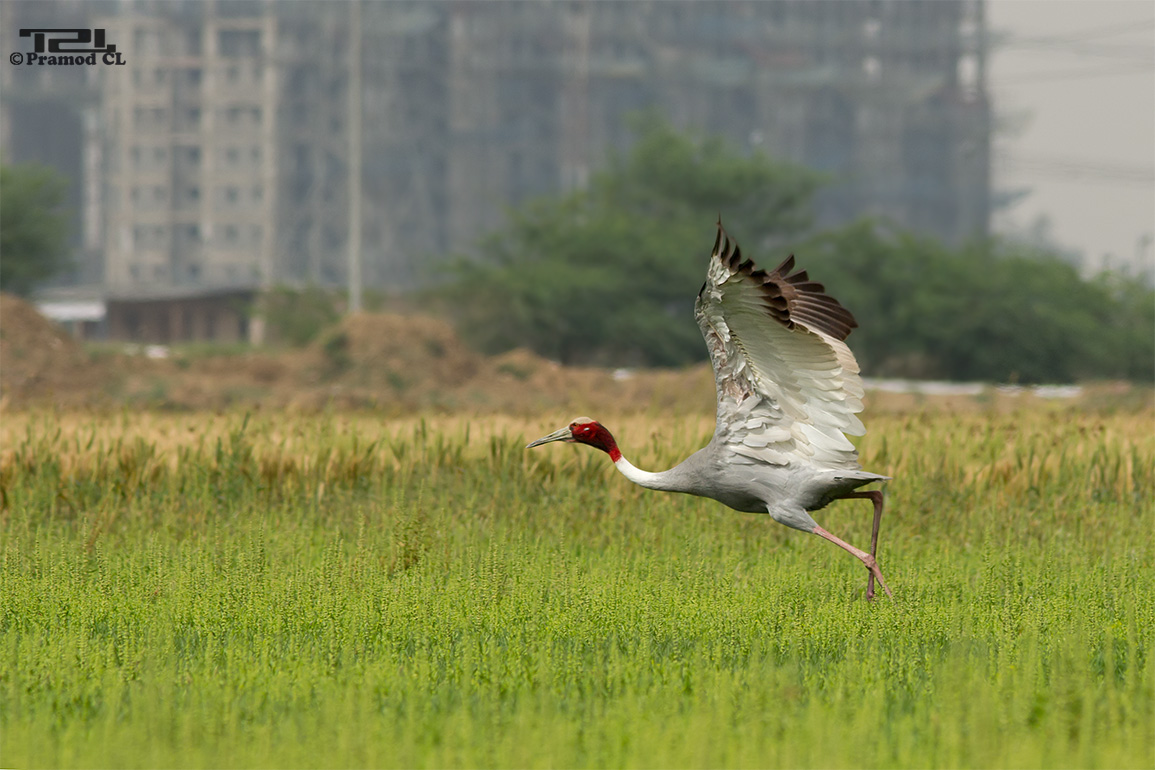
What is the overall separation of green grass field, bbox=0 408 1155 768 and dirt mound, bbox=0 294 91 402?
44.5 ft

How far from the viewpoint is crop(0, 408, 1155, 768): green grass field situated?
17.0 feet

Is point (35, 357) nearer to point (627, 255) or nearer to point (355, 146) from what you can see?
point (355, 146)

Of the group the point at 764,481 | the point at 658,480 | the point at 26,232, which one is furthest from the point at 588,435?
the point at 26,232

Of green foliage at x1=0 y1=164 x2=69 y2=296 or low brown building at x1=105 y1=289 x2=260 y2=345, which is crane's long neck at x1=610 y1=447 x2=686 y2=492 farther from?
low brown building at x1=105 y1=289 x2=260 y2=345

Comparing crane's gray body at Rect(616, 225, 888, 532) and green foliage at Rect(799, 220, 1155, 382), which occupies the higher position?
crane's gray body at Rect(616, 225, 888, 532)

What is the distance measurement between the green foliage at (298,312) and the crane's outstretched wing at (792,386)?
120ft

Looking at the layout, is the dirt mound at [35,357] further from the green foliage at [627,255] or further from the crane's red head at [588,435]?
the crane's red head at [588,435]

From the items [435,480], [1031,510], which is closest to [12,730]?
[435,480]

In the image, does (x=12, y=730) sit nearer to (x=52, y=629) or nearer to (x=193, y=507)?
(x=52, y=629)

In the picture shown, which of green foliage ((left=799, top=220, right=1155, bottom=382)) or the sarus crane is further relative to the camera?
green foliage ((left=799, top=220, right=1155, bottom=382))

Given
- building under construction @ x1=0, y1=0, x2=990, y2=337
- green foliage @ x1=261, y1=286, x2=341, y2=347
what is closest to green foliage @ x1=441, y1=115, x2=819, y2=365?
green foliage @ x1=261, y1=286, x2=341, y2=347

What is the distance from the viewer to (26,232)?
51.6 metres

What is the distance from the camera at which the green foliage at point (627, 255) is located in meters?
42.6

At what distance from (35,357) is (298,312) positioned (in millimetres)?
19183
